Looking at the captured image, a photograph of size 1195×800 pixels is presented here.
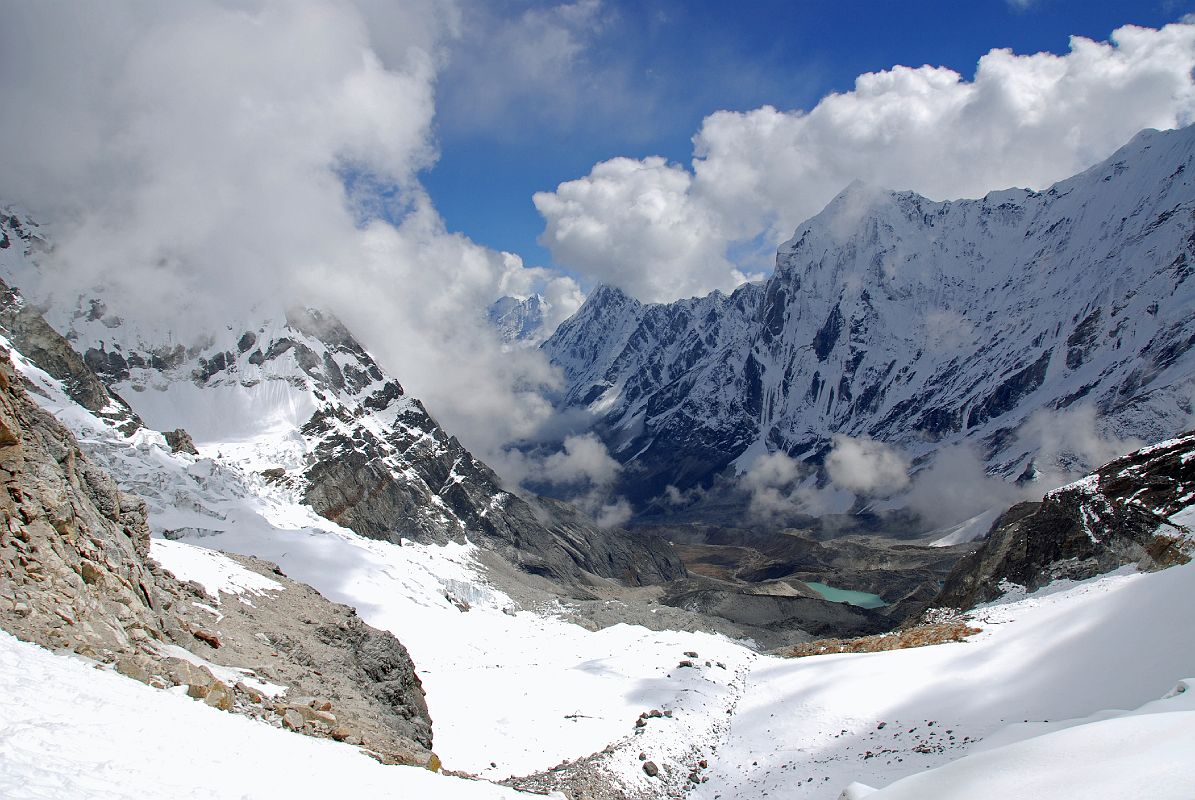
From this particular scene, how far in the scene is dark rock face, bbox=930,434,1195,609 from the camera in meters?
48.8

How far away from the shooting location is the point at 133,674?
1488 centimetres

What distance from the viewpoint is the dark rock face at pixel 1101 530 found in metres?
48.8

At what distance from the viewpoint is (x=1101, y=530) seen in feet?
183

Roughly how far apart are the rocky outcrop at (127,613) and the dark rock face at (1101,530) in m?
47.2

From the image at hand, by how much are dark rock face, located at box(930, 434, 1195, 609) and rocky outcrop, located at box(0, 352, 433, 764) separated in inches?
1859

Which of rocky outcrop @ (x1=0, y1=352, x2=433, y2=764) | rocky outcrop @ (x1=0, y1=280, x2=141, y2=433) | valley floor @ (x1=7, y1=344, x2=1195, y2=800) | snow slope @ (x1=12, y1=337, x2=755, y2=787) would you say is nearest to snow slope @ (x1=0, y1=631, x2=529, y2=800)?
valley floor @ (x1=7, y1=344, x2=1195, y2=800)

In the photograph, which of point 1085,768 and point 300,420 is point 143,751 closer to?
point 1085,768

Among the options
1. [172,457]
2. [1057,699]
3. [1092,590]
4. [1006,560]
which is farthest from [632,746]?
[172,457]

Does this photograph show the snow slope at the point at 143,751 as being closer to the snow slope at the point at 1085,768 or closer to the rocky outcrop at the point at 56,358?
the snow slope at the point at 1085,768

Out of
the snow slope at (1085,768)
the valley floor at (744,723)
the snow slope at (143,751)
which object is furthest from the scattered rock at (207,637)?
the snow slope at (1085,768)

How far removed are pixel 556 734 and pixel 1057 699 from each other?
22695 millimetres

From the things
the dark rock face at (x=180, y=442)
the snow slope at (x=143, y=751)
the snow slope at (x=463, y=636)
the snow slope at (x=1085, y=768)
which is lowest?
the snow slope at (x=143, y=751)

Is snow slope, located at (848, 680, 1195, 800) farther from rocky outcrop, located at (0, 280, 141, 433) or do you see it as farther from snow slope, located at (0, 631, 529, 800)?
rocky outcrop, located at (0, 280, 141, 433)

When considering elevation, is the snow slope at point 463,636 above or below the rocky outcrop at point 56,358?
below
